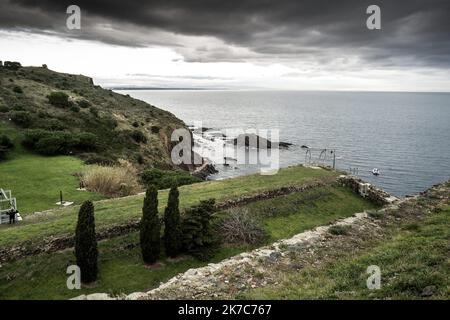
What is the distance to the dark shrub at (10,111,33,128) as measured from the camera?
52.8 m

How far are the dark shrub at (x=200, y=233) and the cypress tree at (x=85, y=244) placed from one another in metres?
5.77

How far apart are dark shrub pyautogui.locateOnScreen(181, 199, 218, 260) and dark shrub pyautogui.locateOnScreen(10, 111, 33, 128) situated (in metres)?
40.8

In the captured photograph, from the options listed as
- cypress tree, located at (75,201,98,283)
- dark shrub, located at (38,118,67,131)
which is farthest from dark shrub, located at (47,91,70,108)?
cypress tree, located at (75,201,98,283)

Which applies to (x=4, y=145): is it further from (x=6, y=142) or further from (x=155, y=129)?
(x=155, y=129)

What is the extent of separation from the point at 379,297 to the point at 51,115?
60.3 meters

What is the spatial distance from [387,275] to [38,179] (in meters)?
33.0

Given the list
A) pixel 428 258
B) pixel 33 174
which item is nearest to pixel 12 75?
pixel 33 174

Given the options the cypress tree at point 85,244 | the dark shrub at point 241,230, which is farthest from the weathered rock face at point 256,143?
the cypress tree at point 85,244

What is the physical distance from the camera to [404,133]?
141625 mm

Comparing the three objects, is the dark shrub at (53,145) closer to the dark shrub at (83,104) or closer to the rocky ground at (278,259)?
the dark shrub at (83,104)

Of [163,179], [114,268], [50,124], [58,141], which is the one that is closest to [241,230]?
[114,268]

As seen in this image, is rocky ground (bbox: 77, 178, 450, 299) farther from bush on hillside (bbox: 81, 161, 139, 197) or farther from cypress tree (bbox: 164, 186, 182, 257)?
bush on hillside (bbox: 81, 161, 139, 197)

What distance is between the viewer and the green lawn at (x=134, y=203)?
850 inches

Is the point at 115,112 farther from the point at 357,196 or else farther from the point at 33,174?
the point at 357,196
